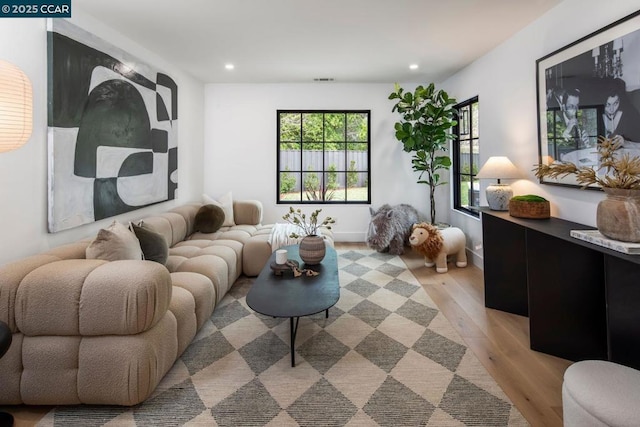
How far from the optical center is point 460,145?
4.90 meters

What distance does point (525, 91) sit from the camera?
3.15 meters

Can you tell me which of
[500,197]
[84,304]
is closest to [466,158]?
[500,197]

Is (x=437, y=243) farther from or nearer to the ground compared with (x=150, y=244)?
nearer to the ground

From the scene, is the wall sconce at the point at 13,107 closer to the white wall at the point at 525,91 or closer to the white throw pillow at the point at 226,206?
the white throw pillow at the point at 226,206

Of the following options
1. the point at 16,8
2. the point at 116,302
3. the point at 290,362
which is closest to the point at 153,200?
the point at 16,8

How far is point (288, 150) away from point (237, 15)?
277 centimetres

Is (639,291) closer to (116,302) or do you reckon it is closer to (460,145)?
(116,302)

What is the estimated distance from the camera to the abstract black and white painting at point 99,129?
2.40 metres

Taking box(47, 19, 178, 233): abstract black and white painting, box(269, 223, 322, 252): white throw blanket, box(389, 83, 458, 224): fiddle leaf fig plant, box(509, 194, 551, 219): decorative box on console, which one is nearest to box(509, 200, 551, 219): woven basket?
box(509, 194, 551, 219): decorative box on console

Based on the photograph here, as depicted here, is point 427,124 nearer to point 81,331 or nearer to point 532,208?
point 532,208

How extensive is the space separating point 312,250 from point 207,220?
1.85 metres

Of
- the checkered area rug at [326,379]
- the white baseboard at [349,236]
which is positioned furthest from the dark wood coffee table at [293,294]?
the white baseboard at [349,236]

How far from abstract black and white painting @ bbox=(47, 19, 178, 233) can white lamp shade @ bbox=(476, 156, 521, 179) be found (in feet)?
11.9

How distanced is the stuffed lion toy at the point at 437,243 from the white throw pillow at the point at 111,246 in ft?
9.97
